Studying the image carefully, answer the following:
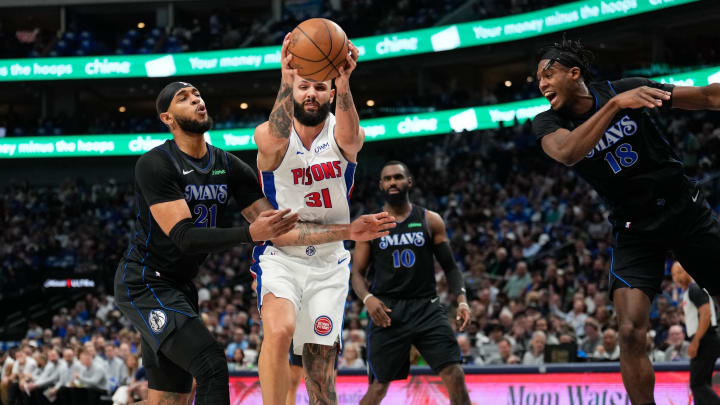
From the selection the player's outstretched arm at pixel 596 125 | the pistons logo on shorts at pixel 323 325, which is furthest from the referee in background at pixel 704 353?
the pistons logo on shorts at pixel 323 325

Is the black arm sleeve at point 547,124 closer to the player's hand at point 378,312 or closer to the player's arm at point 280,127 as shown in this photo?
the player's arm at point 280,127

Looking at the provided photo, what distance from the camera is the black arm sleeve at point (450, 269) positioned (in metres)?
7.19

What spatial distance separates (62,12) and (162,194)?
32.2 m

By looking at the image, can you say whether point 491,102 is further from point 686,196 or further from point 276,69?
point 686,196

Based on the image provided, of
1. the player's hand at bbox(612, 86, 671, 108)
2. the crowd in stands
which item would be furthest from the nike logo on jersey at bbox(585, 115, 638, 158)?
the crowd in stands

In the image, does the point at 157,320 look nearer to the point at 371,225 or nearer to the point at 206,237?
the point at 206,237

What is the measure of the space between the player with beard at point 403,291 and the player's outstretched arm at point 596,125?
2665 millimetres

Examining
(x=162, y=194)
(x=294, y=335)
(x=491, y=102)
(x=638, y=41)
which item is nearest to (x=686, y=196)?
(x=294, y=335)

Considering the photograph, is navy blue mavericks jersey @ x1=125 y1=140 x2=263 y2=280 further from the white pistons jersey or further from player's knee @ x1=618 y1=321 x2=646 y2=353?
player's knee @ x1=618 y1=321 x2=646 y2=353

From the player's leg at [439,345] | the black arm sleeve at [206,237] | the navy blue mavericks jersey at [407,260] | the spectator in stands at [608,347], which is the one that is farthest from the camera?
the spectator in stands at [608,347]

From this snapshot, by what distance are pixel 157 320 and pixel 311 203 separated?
121cm

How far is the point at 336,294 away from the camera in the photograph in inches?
209

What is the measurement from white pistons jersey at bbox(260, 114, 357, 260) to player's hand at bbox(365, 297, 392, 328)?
5.91 ft

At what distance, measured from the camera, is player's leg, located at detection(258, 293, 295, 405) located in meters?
4.91
